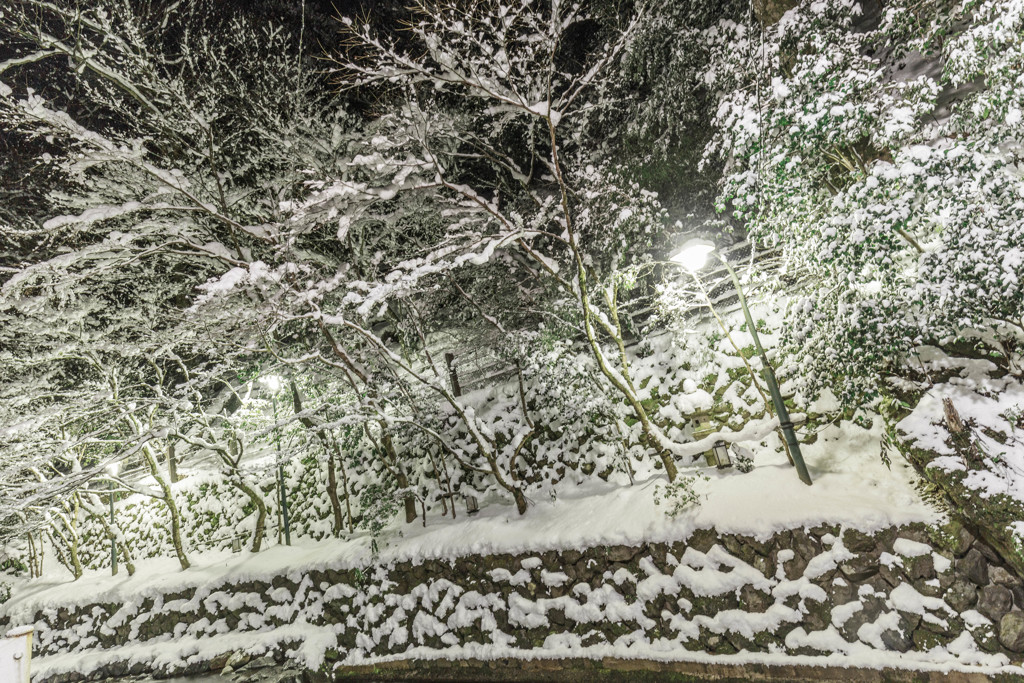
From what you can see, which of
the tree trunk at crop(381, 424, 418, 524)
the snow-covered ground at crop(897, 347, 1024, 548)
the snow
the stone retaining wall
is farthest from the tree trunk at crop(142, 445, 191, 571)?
the snow-covered ground at crop(897, 347, 1024, 548)

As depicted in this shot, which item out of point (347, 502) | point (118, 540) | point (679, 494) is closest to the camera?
point (679, 494)

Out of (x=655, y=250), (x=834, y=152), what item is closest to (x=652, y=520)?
(x=834, y=152)

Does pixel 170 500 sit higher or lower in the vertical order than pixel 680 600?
higher

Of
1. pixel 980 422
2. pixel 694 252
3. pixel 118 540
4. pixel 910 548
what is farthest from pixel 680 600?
pixel 118 540

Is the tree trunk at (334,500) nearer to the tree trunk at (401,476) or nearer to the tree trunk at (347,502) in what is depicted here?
the tree trunk at (347,502)

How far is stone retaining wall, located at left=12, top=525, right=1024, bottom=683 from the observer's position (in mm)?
4641

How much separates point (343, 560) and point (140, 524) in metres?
12.5

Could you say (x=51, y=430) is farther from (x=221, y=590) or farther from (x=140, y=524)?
(x=221, y=590)

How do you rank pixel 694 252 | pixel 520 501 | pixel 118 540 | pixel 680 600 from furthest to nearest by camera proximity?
pixel 118 540, pixel 520 501, pixel 694 252, pixel 680 600

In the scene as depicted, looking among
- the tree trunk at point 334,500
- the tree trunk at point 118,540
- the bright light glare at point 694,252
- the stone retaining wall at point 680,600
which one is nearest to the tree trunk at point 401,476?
the stone retaining wall at point 680,600

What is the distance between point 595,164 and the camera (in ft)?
37.1

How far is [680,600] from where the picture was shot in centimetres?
606

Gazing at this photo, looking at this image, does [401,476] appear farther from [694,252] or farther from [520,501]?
[694,252]

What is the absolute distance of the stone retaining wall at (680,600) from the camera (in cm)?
464
